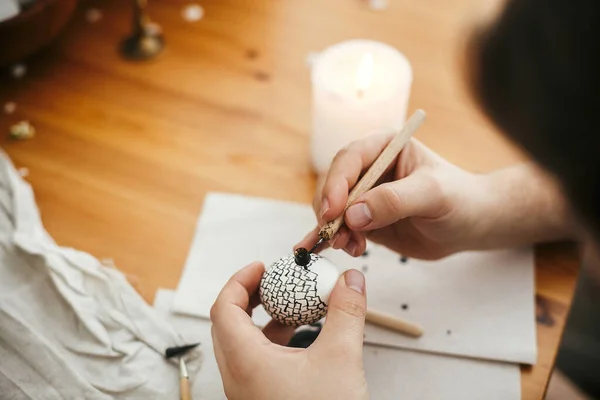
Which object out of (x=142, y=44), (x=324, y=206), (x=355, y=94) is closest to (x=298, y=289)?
(x=324, y=206)

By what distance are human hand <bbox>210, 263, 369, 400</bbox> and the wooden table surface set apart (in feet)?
0.75

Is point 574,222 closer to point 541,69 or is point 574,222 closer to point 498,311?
point 541,69

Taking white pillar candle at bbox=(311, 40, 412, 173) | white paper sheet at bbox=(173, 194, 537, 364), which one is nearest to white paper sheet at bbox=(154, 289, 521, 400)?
white paper sheet at bbox=(173, 194, 537, 364)

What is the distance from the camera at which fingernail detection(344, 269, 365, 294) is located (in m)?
0.59

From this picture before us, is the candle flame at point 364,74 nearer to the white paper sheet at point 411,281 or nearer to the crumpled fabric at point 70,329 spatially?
the white paper sheet at point 411,281

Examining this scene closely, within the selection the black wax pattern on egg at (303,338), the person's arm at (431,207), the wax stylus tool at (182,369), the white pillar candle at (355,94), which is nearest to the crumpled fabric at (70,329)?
the wax stylus tool at (182,369)

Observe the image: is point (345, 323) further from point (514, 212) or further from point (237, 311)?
point (514, 212)

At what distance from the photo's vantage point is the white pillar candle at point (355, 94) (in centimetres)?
82

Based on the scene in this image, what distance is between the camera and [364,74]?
0.82 m

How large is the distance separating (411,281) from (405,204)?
6.3 inches

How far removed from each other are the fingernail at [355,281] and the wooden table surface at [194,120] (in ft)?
0.84

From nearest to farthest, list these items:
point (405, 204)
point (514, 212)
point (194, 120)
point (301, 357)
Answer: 1. point (301, 357)
2. point (405, 204)
3. point (514, 212)
4. point (194, 120)

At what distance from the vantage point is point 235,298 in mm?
618

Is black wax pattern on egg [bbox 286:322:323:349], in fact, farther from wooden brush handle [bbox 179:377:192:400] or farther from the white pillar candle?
the white pillar candle
